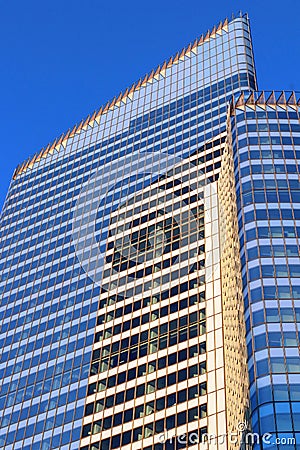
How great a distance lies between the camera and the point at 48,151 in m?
142

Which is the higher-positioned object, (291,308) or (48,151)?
(48,151)

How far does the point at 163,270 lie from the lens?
313 feet

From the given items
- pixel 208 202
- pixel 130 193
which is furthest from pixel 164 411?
pixel 130 193

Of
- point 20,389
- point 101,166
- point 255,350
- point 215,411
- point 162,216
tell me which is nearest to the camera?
point 255,350

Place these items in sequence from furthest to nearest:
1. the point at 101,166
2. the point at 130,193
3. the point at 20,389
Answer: the point at 101,166 → the point at 130,193 → the point at 20,389

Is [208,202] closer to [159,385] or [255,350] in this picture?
[159,385]

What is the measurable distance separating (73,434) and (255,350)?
32.9 meters
